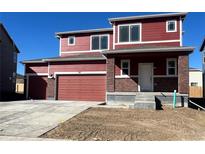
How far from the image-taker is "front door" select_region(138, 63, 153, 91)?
56.9ft

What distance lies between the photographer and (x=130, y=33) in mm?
18703

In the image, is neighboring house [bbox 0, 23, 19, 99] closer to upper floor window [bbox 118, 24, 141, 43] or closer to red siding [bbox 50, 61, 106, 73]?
red siding [bbox 50, 61, 106, 73]

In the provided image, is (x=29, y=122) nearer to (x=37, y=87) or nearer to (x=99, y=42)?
(x=37, y=87)

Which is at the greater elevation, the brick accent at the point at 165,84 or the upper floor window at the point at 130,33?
the upper floor window at the point at 130,33

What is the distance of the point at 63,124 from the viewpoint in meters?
9.39

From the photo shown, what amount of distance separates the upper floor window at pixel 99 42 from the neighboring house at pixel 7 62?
10846 millimetres

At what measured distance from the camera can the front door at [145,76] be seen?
56.9 feet

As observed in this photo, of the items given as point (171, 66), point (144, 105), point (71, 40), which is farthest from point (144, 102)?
point (71, 40)

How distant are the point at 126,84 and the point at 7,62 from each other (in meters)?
16.9

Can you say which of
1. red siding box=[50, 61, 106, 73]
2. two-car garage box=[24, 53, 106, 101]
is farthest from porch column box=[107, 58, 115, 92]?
red siding box=[50, 61, 106, 73]

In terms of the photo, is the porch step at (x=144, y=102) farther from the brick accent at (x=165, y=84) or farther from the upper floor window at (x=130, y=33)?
the upper floor window at (x=130, y=33)

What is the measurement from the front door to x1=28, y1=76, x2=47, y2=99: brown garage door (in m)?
8.57

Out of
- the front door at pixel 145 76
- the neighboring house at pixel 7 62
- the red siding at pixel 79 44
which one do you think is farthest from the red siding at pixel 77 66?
the neighboring house at pixel 7 62
